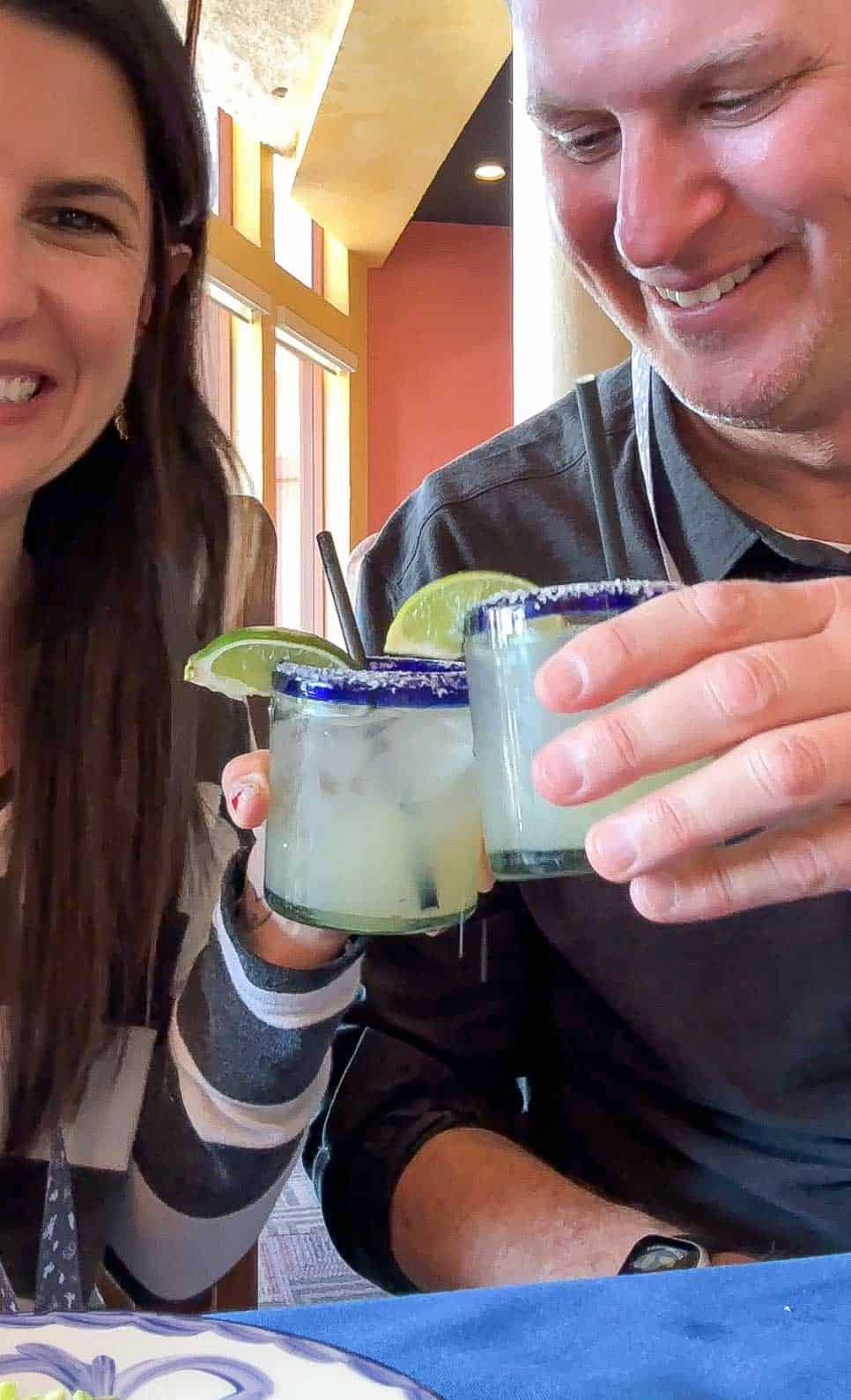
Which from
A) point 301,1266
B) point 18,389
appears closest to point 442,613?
point 18,389

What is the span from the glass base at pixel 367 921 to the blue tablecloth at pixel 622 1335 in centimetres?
22

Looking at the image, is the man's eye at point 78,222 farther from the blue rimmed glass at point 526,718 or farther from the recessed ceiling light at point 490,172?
the recessed ceiling light at point 490,172

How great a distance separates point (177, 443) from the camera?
1.34m

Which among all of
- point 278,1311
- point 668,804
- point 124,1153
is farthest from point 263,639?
point 124,1153

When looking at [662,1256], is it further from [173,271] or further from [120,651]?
[173,271]

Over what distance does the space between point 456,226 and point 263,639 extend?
8028 millimetres

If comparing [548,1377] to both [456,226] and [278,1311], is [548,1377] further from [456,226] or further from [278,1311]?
[456,226]

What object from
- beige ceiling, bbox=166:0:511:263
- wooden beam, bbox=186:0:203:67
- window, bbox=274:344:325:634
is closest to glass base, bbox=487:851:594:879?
wooden beam, bbox=186:0:203:67

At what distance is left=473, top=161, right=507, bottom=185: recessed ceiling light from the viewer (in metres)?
6.92

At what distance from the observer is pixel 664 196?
3.43 ft

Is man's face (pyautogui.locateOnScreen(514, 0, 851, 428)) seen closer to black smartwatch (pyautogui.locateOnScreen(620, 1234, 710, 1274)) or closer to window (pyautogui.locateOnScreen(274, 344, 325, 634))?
black smartwatch (pyautogui.locateOnScreen(620, 1234, 710, 1274))

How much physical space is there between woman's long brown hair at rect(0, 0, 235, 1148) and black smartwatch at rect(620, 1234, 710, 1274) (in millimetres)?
509

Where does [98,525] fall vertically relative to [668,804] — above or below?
above

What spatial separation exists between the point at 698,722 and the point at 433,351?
8037mm
